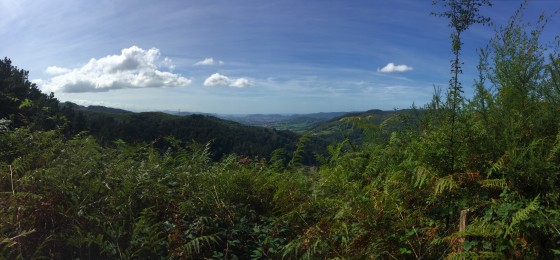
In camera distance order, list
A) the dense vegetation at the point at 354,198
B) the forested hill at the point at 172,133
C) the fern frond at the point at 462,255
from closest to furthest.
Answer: the fern frond at the point at 462,255 → the dense vegetation at the point at 354,198 → the forested hill at the point at 172,133

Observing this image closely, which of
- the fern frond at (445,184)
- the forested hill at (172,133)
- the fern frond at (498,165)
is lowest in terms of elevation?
the forested hill at (172,133)

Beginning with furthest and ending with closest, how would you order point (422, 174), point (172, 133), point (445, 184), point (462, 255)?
point (172, 133)
point (422, 174)
point (445, 184)
point (462, 255)

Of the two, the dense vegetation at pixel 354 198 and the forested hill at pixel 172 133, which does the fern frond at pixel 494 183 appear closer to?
the dense vegetation at pixel 354 198

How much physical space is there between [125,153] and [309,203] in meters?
2.56

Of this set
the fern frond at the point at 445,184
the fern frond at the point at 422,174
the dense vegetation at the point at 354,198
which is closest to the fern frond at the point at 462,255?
the dense vegetation at the point at 354,198

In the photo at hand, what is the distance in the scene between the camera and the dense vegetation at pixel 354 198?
9.02 ft

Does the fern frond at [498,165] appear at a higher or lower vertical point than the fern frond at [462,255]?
higher

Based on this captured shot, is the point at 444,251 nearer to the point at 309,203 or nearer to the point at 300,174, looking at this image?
the point at 309,203

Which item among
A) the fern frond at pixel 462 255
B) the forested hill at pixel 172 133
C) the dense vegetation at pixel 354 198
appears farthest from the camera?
the forested hill at pixel 172 133

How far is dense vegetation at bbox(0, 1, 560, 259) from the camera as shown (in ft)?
9.02

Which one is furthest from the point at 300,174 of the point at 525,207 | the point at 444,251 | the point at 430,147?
the point at 525,207

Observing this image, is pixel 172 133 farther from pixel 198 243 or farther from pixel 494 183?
pixel 494 183

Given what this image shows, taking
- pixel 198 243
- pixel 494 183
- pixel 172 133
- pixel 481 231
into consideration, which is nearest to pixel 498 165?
pixel 494 183

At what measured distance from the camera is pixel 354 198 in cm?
327
